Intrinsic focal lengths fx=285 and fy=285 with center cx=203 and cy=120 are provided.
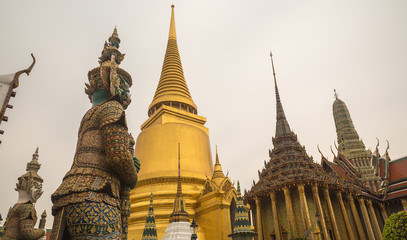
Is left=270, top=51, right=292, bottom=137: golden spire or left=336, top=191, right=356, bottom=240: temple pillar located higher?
left=270, top=51, right=292, bottom=137: golden spire

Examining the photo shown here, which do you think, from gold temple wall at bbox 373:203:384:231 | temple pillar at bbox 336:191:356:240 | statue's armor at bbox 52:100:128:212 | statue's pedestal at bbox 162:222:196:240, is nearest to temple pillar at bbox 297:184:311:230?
temple pillar at bbox 336:191:356:240

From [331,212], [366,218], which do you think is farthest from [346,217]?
[366,218]

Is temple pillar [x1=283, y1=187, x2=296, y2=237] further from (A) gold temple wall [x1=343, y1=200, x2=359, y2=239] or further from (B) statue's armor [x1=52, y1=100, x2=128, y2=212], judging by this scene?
(B) statue's armor [x1=52, y1=100, x2=128, y2=212]

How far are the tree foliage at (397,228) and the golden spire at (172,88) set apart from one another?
43.7 ft

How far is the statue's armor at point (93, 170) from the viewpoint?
2.48 m

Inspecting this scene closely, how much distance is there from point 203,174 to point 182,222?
533 centimetres

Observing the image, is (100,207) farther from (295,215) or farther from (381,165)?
(381,165)

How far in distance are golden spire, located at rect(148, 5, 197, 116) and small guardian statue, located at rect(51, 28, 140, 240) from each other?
1609cm

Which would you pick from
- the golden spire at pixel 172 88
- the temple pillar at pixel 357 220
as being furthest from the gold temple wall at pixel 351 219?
the golden spire at pixel 172 88

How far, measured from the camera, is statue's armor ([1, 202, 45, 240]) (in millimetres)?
4625

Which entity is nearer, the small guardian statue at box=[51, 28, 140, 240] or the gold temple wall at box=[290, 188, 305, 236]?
the small guardian statue at box=[51, 28, 140, 240]

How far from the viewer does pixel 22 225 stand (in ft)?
15.6

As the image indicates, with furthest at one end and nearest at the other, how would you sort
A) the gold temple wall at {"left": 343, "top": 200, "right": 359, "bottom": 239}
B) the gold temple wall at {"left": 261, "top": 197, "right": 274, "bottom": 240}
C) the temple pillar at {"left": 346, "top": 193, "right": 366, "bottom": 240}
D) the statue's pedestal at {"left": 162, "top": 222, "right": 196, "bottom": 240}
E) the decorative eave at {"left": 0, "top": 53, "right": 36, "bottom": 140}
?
the gold temple wall at {"left": 261, "top": 197, "right": 274, "bottom": 240} → the gold temple wall at {"left": 343, "top": 200, "right": 359, "bottom": 239} → the temple pillar at {"left": 346, "top": 193, "right": 366, "bottom": 240} → the statue's pedestal at {"left": 162, "top": 222, "right": 196, "bottom": 240} → the decorative eave at {"left": 0, "top": 53, "right": 36, "bottom": 140}

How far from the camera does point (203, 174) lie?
51.9ft
